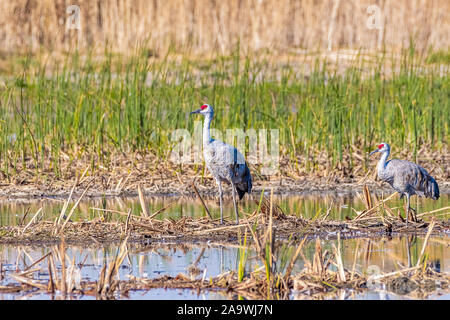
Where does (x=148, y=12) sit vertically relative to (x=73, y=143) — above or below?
above

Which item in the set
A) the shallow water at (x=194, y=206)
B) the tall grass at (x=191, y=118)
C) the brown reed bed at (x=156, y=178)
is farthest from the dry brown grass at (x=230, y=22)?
the shallow water at (x=194, y=206)

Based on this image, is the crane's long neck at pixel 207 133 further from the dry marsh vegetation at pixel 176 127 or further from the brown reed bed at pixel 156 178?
the dry marsh vegetation at pixel 176 127

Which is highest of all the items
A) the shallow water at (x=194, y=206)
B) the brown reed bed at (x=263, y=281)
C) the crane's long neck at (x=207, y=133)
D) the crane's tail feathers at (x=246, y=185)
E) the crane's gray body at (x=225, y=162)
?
the crane's long neck at (x=207, y=133)

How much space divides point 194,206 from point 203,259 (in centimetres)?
334

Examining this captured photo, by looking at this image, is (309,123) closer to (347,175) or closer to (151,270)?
(347,175)

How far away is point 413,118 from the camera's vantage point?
12.8 meters

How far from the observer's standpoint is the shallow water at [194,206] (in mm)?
9875

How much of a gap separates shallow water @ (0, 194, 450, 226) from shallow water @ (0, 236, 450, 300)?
4.96 feet

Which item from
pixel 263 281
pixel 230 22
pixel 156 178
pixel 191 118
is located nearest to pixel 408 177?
pixel 263 281

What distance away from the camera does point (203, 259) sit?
Result: 7414mm

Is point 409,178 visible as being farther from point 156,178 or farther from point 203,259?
point 156,178

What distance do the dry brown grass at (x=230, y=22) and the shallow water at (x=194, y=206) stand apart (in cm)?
1042
